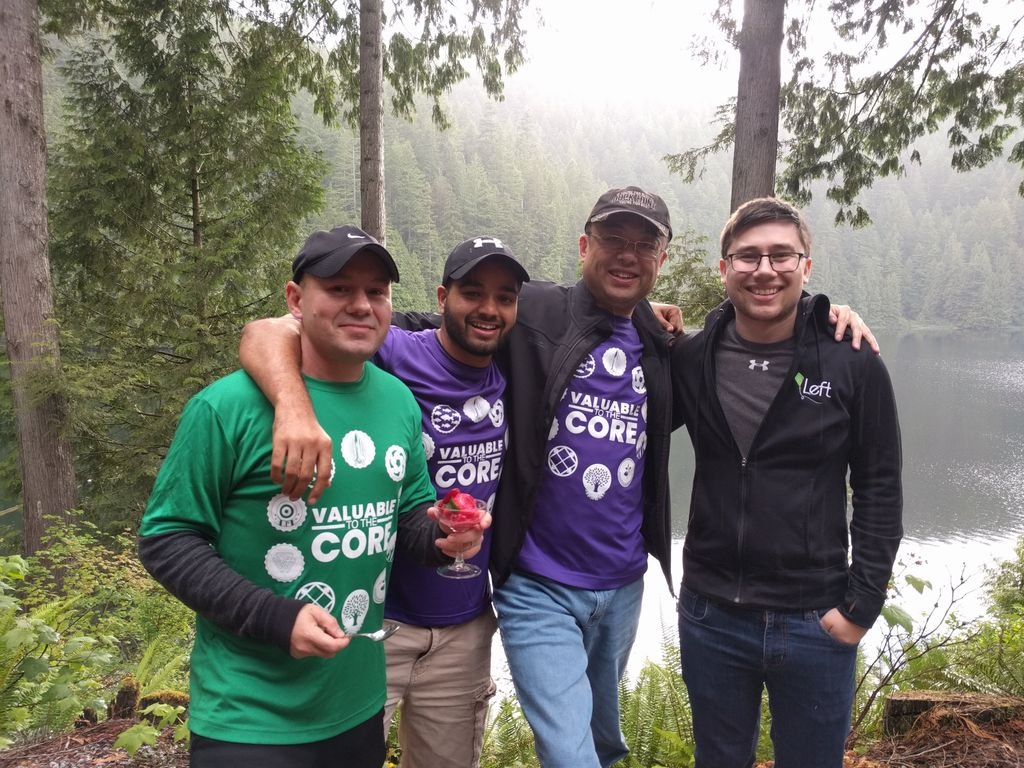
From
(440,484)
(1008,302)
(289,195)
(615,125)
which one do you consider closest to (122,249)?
(289,195)

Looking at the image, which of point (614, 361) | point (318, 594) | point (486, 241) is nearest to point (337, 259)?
point (486, 241)

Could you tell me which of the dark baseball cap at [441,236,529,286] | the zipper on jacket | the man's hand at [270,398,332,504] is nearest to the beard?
the dark baseball cap at [441,236,529,286]

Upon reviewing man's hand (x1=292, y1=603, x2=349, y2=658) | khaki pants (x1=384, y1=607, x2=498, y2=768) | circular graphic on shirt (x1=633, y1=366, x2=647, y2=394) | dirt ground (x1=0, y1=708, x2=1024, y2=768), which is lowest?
dirt ground (x1=0, y1=708, x2=1024, y2=768)

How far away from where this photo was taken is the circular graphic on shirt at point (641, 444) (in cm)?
251

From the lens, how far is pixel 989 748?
311 cm

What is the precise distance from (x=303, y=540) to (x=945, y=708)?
3.35 m

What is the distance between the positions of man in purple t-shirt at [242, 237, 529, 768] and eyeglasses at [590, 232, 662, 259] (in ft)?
1.25

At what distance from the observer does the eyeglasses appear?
255 cm

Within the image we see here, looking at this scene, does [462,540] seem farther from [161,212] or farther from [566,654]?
[161,212]

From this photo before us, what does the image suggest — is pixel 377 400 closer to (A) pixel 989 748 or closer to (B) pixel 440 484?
(B) pixel 440 484

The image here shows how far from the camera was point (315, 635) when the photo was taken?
1.54m

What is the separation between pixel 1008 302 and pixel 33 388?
114 meters

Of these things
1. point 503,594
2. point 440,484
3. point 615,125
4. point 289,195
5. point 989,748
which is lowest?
point 989,748

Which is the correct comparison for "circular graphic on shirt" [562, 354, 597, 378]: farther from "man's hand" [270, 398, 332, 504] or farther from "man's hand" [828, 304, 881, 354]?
"man's hand" [270, 398, 332, 504]
